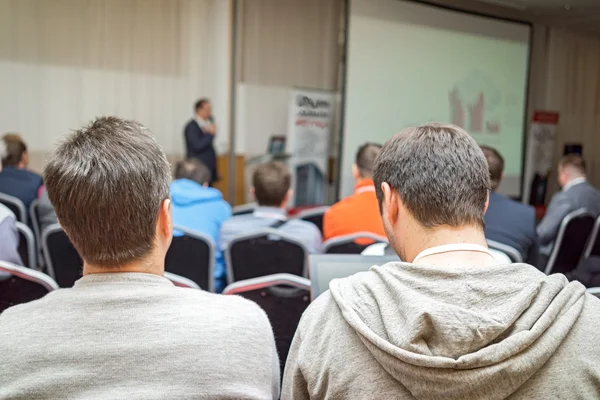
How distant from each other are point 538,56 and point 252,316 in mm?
10233

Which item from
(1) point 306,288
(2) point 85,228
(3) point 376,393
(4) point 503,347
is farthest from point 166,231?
(1) point 306,288

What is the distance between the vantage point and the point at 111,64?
641cm

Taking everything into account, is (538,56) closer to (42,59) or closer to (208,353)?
(42,59)

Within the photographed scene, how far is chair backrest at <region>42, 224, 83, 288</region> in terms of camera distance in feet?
8.23

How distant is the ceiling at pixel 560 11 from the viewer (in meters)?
8.22

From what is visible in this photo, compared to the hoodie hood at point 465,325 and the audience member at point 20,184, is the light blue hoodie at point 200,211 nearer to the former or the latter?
the audience member at point 20,184

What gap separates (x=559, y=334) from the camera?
0.84 meters

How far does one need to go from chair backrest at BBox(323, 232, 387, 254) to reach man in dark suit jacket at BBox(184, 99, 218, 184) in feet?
13.5

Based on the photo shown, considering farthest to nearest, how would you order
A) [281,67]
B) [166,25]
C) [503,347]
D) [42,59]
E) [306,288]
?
[281,67] → [166,25] → [42,59] → [306,288] → [503,347]

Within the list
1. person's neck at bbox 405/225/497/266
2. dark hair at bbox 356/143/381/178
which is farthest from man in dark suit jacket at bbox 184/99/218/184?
person's neck at bbox 405/225/497/266

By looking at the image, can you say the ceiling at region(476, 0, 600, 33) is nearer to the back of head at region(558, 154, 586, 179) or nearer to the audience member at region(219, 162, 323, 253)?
the back of head at region(558, 154, 586, 179)

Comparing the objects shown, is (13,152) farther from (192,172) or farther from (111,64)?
(111,64)

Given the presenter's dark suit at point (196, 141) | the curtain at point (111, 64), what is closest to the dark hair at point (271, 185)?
the curtain at point (111, 64)

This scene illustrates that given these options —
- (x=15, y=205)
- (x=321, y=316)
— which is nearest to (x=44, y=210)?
(x=15, y=205)
